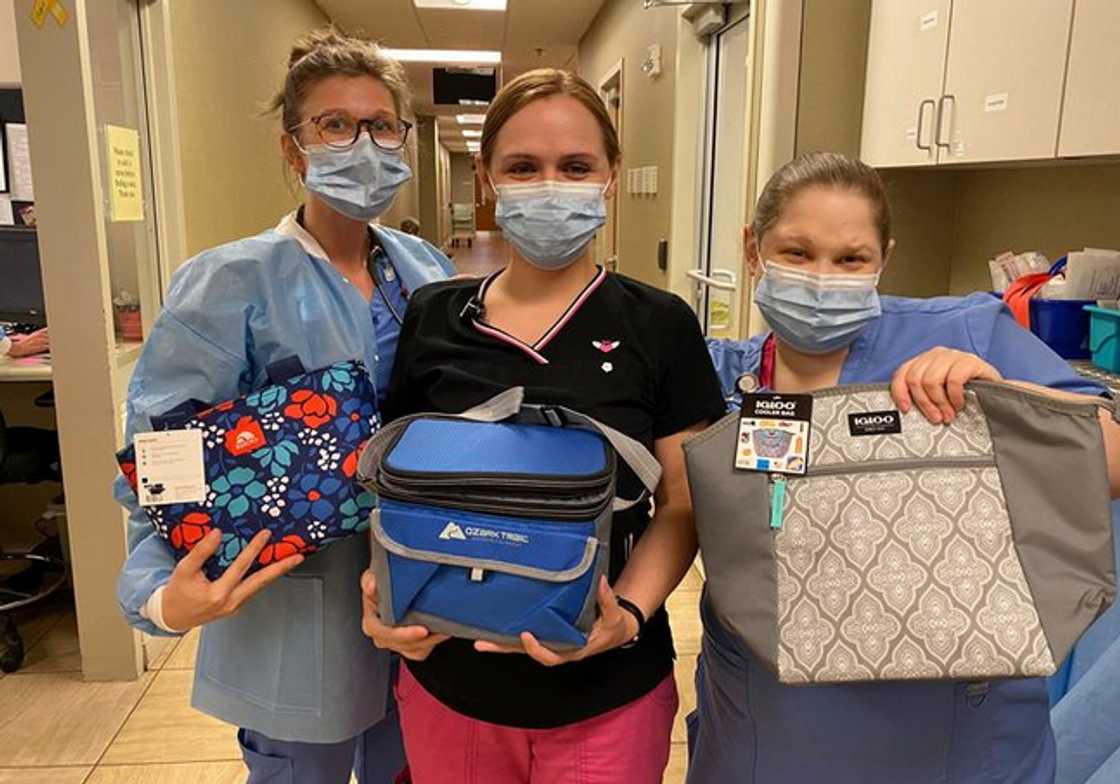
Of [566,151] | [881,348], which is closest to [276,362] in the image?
[566,151]

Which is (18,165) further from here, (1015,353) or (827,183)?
(1015,353)

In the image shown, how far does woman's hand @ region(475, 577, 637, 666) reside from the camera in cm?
86

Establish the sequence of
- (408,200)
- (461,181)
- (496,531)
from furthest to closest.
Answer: (461,181) < (408,200) < (496,531)

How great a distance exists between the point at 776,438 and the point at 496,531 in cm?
35

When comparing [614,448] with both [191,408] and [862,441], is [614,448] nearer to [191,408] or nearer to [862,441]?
[862,441]

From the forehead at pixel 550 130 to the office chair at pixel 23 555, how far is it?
2178 millimetres

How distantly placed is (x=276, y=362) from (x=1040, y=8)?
154cm

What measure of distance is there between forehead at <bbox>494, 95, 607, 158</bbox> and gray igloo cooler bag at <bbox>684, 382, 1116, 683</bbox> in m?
0.40

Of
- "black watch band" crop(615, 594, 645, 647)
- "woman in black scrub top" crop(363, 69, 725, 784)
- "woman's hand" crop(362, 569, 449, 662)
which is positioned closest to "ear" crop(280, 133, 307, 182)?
"woman in black scrub top" crop(363, 69, 725, 784)

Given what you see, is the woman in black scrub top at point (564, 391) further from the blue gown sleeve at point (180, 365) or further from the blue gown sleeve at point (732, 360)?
the blue gown sleeve at point (180, 365)

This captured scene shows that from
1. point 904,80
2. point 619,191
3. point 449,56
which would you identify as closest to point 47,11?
point 904,80

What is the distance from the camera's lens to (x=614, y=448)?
0.90 metres

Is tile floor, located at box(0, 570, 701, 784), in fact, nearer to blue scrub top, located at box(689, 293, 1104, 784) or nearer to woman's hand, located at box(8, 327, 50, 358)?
woman's hand, located at box(8, 327, 50, 358)

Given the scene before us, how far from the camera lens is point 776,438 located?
0.98 metres
